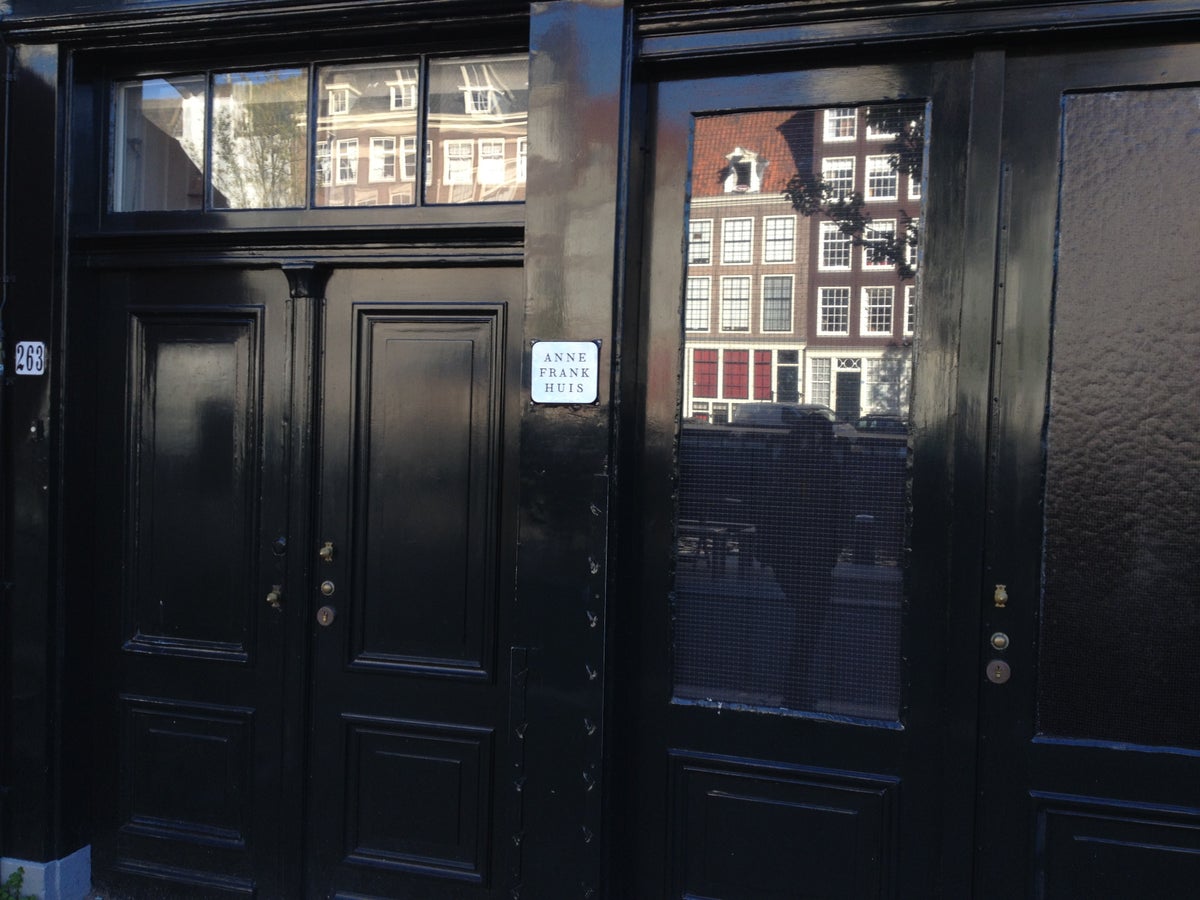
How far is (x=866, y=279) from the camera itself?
2924 mm

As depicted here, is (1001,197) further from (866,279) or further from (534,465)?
(534,465)

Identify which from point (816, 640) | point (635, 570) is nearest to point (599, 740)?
point (635, 570)

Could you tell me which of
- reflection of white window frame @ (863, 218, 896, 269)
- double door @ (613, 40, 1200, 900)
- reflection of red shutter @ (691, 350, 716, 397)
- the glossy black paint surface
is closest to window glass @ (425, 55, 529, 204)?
→ the glossy black paint surface

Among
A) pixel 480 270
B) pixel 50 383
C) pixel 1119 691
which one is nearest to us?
pixel 1119 691

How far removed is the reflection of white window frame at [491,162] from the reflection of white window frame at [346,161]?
50cm

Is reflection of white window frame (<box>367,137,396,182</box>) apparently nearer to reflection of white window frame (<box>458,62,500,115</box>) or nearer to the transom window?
the transom window

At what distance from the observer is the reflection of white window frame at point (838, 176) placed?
116 inches

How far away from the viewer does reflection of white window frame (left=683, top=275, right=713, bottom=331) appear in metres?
3.06

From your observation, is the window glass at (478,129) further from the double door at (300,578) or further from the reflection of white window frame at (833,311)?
the reflection of white window frame at (833,311)

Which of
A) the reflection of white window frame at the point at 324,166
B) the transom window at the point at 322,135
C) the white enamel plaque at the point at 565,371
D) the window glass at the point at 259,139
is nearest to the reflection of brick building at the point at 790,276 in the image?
the white enamel plaque at the point at 565,371

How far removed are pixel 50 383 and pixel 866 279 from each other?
313 centimetres

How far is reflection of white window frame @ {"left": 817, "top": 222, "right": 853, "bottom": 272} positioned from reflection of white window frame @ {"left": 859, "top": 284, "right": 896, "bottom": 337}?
0.39 ft

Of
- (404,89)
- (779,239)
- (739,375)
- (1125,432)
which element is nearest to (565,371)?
(739,375)

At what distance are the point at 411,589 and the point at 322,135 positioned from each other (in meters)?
1.80
